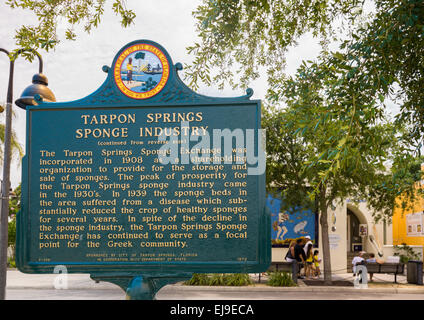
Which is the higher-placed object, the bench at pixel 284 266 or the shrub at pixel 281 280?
the bench at pixel 284 266

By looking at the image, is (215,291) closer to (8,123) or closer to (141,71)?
(8,123)

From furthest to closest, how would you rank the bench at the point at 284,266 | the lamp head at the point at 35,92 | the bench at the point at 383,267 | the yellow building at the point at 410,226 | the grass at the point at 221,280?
the yellow building at the point at 410,226 < the bench at the point at 383,267 < the bench at the point at 284,266 < the grass at the point at 221,280 < the lamp head at the point at 35,92

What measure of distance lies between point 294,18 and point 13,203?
77.9 ft

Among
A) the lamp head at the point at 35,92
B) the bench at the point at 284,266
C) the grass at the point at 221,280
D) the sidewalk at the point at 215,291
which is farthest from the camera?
the bench at the point at 284,266

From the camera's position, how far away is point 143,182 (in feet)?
16.4

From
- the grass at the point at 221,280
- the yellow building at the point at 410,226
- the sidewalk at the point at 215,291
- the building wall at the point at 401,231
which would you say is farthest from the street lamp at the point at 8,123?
the building wall at the point at 401,231

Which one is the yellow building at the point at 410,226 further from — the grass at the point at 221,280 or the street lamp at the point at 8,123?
the street lamp at the point at 8,123

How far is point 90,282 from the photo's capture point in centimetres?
1703

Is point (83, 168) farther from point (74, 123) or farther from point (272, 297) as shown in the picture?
point (272, 297)

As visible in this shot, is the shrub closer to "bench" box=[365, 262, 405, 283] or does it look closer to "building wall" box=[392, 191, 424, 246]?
"bench" box=[365, 262, 405, 283]

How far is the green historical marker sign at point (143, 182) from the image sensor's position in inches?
188

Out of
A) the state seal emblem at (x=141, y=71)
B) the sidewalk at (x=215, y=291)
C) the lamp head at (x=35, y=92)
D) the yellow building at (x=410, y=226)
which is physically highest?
the lamp head at (x=35, y=92)

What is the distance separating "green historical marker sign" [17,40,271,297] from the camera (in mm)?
4773
